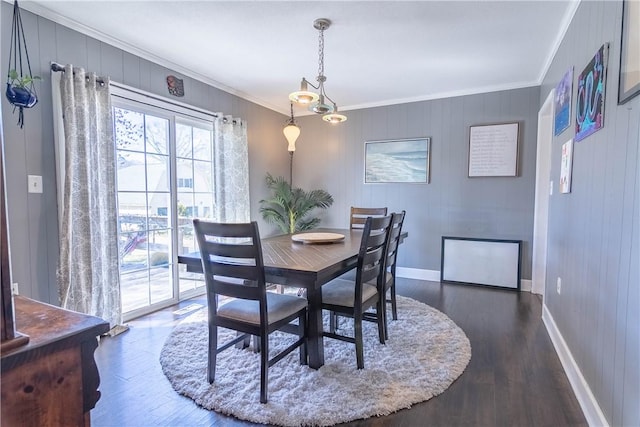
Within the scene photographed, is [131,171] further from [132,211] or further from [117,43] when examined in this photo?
[117,43]

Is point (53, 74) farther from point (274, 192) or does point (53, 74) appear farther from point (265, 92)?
point (274, 192)

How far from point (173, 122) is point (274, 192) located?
1760 mm

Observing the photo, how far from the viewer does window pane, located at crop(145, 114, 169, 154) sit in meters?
3.13

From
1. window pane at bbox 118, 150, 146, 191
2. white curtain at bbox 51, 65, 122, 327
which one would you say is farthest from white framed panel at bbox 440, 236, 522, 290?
white curtain at bbox 51, 65, 122, 327

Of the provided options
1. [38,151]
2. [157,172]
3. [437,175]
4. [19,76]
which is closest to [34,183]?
[38,151]

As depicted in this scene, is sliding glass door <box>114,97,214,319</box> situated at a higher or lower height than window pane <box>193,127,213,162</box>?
lower

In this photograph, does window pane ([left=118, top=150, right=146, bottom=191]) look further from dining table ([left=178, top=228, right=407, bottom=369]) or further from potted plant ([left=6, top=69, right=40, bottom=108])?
dining table ([left=178, top=228, right=407, bottom=369])

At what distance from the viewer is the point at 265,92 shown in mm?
4148

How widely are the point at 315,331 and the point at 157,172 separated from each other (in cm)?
223

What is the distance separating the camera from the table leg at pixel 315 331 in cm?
206

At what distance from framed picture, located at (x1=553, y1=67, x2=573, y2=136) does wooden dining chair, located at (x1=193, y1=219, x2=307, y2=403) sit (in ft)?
7.43

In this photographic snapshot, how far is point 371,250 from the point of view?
215 cm

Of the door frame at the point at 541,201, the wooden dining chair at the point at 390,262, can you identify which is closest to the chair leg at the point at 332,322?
the wooden dining chair at the point at 390,262

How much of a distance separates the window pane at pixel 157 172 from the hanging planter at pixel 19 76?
1.00 m
